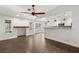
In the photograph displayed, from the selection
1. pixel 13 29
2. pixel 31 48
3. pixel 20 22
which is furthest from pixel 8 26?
pixel 31 48

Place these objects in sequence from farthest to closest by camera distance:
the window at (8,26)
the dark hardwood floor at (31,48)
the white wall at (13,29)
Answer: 1. the window at (8,26)
2. the white wall at (13,29)
3. the dark hardwood floor at (31,48)

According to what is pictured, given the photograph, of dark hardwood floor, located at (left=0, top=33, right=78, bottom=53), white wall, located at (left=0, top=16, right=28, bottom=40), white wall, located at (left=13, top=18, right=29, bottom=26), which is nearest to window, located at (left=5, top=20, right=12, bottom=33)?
white wall, located at (left=0, top=16, right=28, bottom=40)

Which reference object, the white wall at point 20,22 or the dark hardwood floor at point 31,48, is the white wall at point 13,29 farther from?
the dark hardwood floor at point 31,48

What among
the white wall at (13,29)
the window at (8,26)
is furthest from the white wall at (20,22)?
the window at (8,26)

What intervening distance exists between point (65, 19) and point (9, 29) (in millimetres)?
7260

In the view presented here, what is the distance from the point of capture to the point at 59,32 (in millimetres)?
8602

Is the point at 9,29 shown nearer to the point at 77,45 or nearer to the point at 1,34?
the point at 1,34

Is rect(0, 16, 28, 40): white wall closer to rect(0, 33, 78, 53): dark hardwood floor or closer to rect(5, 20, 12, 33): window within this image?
rect(5, 20, 12, 33): window

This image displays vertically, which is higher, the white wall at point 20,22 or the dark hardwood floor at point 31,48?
the white wall at point 20,22

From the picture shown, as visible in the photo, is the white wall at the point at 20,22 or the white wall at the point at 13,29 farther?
the white wall at the point at 20,22

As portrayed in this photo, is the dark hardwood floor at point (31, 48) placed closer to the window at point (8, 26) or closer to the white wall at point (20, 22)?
the window at point (8, 26)

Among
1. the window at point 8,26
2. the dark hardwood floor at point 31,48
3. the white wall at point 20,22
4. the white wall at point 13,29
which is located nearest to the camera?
the dark hardwood floor at point 31,48

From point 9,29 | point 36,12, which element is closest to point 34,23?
point 9,29

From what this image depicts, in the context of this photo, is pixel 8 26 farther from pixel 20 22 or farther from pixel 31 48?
pixel 31 48
